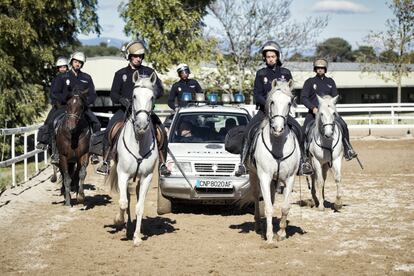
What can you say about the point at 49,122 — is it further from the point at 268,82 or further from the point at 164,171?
the point at 268,82

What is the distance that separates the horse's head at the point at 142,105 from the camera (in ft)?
29.1

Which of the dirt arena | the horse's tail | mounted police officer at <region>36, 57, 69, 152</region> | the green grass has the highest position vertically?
mounted police officer at <region>36, 57, 69, 152</region>

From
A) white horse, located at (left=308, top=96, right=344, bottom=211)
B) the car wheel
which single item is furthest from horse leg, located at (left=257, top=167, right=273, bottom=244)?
white horse, located at (left=308, top=96, right=344, bottom=211)

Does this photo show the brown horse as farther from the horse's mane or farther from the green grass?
the horse's mane

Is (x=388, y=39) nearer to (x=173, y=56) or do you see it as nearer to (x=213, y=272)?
(x=173, y=56)

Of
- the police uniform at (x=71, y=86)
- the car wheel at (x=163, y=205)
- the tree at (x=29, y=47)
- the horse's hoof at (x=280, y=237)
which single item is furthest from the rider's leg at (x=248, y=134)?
the tree at (x=29, y=47)

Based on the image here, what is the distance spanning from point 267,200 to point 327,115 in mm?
3340

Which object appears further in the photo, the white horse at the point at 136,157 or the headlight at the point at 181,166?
the headlight at the point at 181,166

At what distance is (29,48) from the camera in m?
27.4

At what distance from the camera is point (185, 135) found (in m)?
12.9

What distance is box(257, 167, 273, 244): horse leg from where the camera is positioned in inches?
371

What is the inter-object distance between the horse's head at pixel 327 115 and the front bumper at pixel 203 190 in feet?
6.13

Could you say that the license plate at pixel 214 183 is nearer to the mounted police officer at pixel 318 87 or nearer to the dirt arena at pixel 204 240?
the dirt arena at pixel 204 240

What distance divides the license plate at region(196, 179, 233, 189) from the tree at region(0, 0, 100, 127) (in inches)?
677
